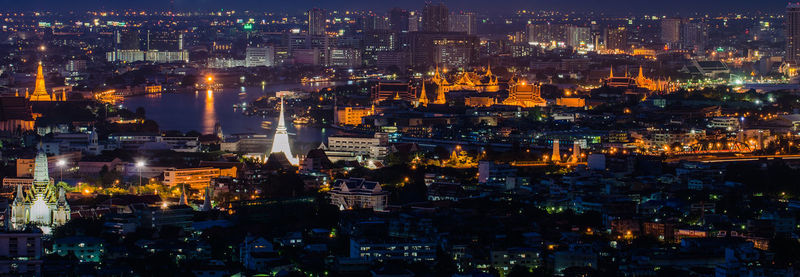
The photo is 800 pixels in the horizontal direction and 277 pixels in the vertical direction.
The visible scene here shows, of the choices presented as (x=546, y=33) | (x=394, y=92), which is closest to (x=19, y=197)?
(x=394, y=92)

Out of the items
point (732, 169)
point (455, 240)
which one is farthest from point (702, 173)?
point (455, 240)

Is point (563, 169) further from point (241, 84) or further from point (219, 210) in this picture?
point (241, 84)

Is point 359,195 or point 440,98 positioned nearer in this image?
point 359,195

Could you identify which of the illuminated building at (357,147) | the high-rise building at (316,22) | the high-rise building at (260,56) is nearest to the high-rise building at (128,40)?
the high-rise building at (260,56)

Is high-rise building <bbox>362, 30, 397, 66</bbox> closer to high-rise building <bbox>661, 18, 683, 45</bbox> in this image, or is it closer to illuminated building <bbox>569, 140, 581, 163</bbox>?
high-rise building <bbox>661, 18, 683, 45</bbox>

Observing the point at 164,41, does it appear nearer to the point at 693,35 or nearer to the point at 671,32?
the point at 671,32

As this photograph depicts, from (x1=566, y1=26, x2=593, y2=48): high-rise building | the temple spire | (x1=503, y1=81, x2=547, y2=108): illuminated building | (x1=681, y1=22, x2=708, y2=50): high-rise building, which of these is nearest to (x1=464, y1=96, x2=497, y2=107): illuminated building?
(x1=503, y1=81, x2=547, y2=108): illuminated building

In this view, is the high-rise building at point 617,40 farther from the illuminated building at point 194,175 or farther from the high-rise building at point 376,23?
the illuminated building at point 194,175
